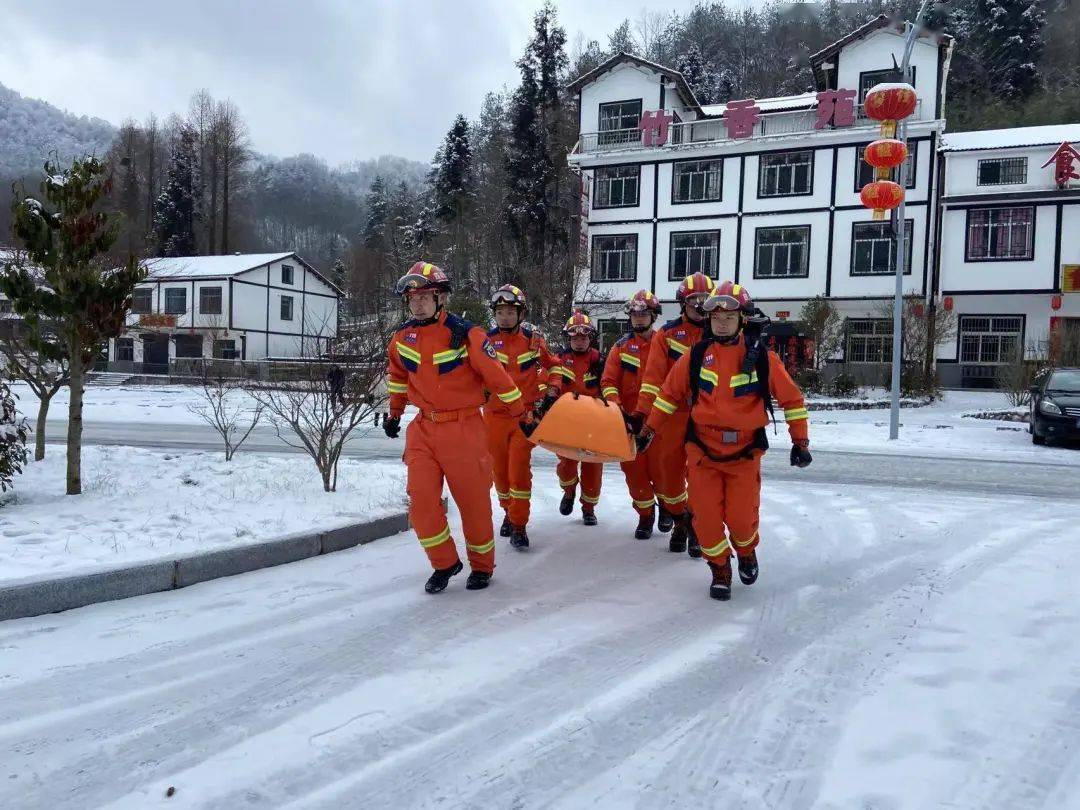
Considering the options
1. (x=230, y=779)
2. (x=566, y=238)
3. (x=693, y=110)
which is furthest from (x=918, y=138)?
(x=230, y=779)

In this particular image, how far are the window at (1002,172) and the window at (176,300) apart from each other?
3919cm

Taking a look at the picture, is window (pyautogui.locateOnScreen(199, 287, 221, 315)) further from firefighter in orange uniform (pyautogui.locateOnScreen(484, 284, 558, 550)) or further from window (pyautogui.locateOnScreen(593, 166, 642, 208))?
firefighter in orange uniform (pyautogui.locateOnScreen(484, 284, 558, 550))

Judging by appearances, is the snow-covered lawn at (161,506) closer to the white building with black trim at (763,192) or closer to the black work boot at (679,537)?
the black work boot at (679,537)

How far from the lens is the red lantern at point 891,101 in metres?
12.9

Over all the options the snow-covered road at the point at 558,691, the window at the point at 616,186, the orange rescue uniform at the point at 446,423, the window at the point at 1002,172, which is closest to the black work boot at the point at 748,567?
the snow-covered road at the point at 558,691

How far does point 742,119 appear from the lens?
99.2 ft

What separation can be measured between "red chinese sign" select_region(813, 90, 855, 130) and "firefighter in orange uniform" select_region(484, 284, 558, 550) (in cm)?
2689

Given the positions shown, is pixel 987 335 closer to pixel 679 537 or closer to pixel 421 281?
pixel 679 537

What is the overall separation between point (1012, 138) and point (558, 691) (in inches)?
1362

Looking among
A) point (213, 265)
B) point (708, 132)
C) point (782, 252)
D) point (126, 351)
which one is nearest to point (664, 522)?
point (782, 252)

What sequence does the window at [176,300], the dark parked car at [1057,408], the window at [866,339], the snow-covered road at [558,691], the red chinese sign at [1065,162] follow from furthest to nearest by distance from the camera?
the window at [176,300] < the window at [866,339] < the red chinese sign at [1065,162] < the dark parked car at [1057,408] < the snow-covered road at [558,691]

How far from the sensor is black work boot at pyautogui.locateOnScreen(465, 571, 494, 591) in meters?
5.07

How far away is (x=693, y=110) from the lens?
33.8 metres

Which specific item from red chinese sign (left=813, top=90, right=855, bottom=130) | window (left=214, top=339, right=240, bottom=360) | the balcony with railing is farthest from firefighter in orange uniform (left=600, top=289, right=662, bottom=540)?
window (left=214, top=339, right=240, bottom=360)
